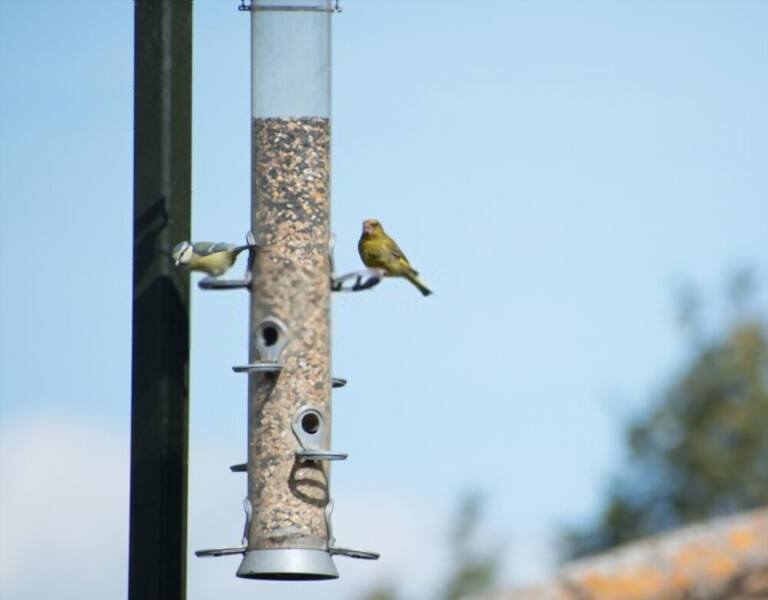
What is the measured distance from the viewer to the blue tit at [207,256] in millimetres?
7570

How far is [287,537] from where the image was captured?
26.2 feet

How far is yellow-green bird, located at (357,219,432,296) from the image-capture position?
9.05 metres

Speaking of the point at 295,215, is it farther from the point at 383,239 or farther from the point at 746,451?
the point at 746,451

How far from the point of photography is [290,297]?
830 cm

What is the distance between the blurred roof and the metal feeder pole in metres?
1.44

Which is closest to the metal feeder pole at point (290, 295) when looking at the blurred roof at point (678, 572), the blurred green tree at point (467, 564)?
the blurred roof at point (678, 572)

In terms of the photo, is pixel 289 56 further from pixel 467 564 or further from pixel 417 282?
pixel 467 564

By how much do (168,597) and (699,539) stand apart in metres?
3.08

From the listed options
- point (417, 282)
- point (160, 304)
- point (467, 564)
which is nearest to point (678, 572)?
point (417, 282)

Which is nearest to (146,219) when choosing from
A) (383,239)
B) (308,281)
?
(308,281)

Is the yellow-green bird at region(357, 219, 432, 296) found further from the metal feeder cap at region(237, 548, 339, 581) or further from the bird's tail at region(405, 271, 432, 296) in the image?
the metal feeder cap at region(237, 548, 339, 581)

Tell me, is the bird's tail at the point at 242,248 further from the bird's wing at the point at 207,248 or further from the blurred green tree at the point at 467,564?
the blurred green tree at the point at 467,564

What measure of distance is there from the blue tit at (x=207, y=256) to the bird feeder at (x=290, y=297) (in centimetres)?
9

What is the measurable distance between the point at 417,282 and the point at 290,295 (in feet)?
3.07
